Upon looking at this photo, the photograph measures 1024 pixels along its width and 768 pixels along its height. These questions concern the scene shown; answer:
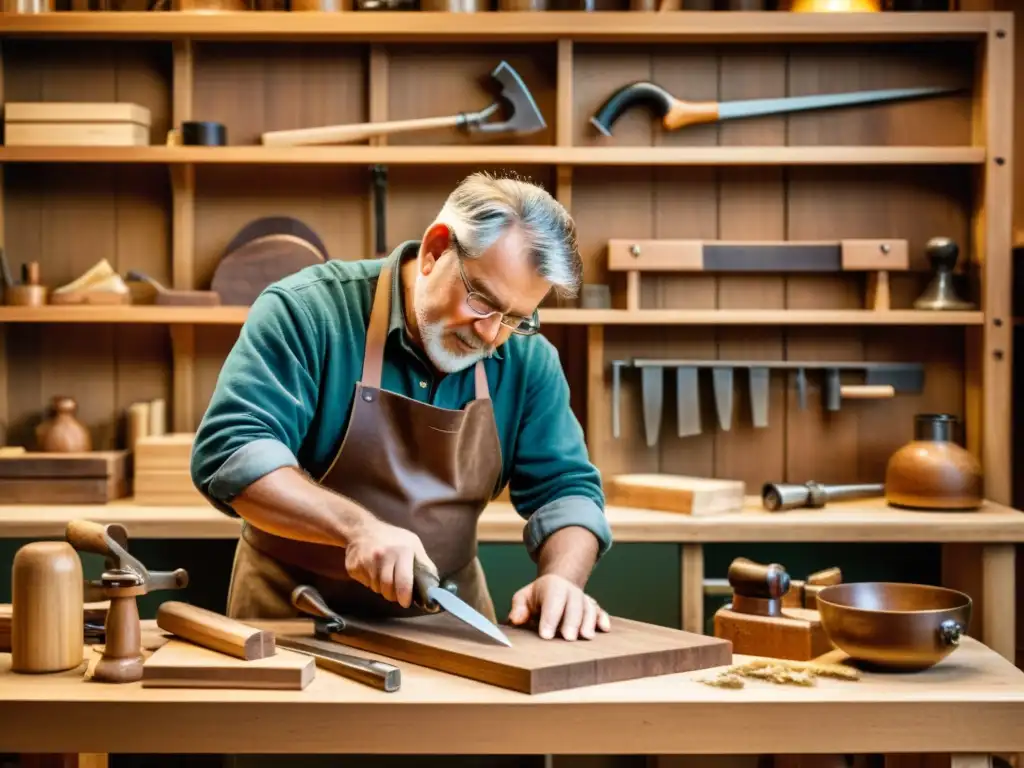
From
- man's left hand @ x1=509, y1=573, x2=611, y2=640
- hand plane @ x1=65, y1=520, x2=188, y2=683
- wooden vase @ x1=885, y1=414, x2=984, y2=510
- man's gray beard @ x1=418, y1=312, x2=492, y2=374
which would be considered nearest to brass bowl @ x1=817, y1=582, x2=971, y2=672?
man's left hand @ x1=509, y1=573, x2=611, y2=640

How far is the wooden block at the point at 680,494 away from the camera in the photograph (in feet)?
11.9

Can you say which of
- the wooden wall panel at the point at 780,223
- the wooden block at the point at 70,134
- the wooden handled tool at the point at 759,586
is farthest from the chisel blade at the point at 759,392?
the wooden block at the point at 70,134

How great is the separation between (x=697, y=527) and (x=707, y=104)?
4.70ft

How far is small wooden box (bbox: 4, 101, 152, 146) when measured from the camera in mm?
3910

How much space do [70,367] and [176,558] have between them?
0.95 metres

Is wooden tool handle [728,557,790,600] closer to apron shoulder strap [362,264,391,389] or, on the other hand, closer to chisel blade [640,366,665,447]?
apron shoulder strap [362,264,391,389]

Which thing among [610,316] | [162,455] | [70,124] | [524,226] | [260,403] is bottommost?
[162,455]

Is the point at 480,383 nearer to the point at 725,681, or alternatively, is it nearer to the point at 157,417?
the point at 725,681

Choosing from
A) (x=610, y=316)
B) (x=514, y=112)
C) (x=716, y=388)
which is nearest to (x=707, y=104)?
(x=514, y=112)

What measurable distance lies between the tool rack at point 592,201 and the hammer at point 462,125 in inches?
3.5

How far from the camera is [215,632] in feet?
6.19

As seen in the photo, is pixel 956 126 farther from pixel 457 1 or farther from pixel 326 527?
pixel 326 527

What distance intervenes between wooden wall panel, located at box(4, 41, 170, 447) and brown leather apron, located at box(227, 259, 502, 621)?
1812mm

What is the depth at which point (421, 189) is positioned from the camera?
4.13 metres
